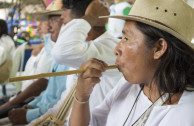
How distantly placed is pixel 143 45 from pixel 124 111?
10.6 inches

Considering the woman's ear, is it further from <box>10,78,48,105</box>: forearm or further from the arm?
<box>10,78,48,105</box>: forearm

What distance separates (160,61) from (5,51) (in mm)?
2581

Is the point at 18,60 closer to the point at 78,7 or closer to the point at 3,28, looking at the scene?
the point at 3,28

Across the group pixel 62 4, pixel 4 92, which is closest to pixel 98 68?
pixel 62 4

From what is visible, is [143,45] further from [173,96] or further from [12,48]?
[12,48]

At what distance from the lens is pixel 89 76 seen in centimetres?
86

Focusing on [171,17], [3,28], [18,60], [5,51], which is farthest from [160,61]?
[3,28]

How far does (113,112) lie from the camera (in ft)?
3.05

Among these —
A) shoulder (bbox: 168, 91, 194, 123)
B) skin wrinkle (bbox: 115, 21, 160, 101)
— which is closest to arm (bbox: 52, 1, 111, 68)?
skin wrinkle (bbox: 115, 21, 160, 101)

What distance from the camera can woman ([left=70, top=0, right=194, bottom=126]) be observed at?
71cm

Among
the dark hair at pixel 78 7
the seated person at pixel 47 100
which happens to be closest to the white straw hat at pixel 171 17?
the dark hair at pixel 78 7

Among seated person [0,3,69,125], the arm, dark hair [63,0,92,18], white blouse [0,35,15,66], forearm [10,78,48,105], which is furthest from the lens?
white blouse [0,35,15,66]

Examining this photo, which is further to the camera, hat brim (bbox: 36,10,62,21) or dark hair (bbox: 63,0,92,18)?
hat brim (bbox: 36,10,62,21)

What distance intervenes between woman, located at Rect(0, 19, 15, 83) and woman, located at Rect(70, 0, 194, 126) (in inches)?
93.4
